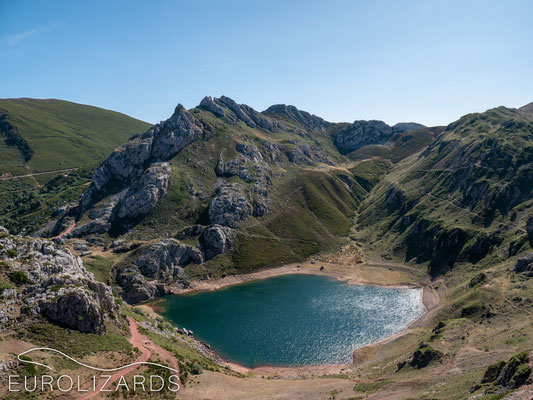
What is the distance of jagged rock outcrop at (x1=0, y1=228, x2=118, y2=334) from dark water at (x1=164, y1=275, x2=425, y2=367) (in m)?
41.3

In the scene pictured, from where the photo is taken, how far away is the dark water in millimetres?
85688

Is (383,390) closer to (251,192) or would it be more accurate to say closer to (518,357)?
(518,357)

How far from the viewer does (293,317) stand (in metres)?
106

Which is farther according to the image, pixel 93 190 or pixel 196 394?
pixel 93 190

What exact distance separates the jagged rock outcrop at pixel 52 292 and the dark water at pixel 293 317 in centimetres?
4130

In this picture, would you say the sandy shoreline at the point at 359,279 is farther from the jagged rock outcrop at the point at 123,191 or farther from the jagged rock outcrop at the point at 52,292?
the jagged rock outcrop at the point at 123,191

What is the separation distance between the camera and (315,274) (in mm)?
149875

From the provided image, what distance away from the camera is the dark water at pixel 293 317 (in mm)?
85688

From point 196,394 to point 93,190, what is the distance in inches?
6814

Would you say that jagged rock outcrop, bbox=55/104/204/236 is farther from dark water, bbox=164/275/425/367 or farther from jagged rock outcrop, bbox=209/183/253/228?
dark water, bbox=164/275/425/367

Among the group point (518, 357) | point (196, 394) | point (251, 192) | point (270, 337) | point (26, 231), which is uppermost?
point (251, 192)

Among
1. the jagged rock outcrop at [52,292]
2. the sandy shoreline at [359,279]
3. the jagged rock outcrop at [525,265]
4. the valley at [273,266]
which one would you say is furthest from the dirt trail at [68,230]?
the jagged rock outcrop at [525,265]

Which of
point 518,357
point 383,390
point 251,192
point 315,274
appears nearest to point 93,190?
point 251,192

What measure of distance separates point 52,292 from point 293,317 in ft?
249
